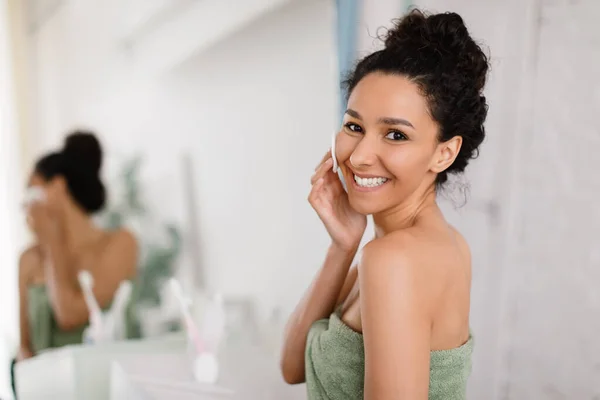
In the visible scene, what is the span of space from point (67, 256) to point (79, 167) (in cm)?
27

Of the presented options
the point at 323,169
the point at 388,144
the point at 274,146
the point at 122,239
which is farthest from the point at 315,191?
the point at 122,239

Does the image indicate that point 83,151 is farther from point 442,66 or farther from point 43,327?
point 442,66

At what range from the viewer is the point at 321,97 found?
1284 mm

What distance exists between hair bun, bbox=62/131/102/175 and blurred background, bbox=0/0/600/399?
0.19 metres

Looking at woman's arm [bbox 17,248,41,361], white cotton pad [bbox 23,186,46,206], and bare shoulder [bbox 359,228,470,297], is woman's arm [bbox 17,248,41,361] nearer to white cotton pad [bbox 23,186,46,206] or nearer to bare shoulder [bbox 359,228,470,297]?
white cotton pad [bbox 23,186,46,206]

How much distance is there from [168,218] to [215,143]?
0.40m

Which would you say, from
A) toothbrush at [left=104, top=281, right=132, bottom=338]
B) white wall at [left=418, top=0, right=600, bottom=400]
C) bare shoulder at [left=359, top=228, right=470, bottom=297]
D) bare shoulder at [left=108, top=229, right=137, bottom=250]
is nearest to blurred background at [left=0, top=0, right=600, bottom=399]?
white wall at [left=418, top=0, right=600, bottom=400]

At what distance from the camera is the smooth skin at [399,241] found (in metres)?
0.59

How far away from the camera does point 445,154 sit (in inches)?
26.4

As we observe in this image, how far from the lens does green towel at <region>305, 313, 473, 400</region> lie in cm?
68

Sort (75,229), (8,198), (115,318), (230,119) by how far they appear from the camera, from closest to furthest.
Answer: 1. (115,318)
2. (230,119)
3. (75,229)
4. (8,198)

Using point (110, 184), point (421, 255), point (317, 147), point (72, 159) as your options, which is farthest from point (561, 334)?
point (110, 184)

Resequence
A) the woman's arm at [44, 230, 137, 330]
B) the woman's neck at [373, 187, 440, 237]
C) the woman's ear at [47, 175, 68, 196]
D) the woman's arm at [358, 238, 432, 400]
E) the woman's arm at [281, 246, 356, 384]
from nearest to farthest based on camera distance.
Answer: the woman's arm at [358, 238, 432, 400]
the woman's neck at [373, 187, 440, 237]
the woman's arm at [281, 246, 356, 384]
the woman's arm at [44, 230, 137, 330]
the woman's ear at [47, 175, 68, 196]

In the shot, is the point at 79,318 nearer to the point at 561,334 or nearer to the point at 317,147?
the point at 317,147
